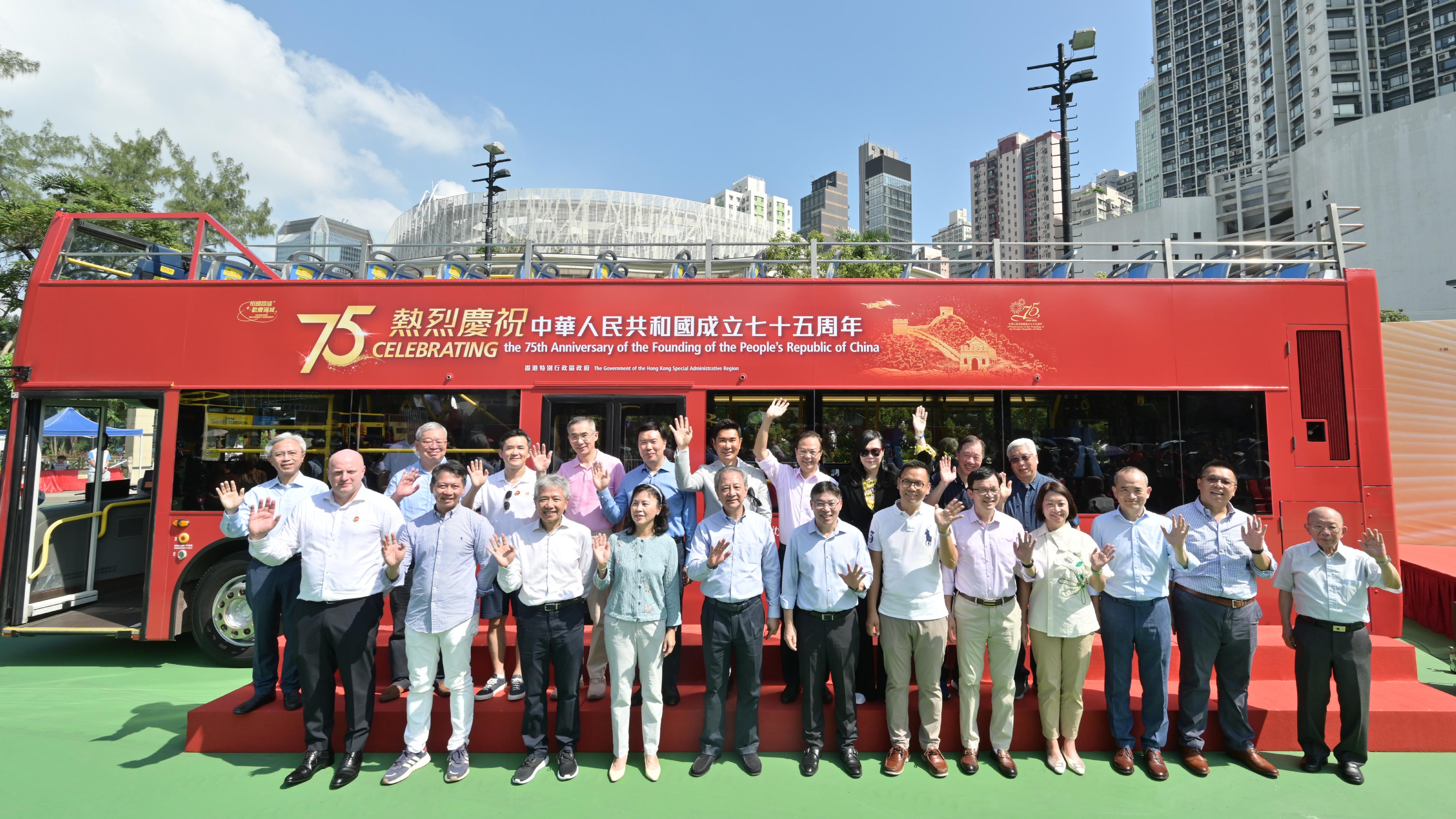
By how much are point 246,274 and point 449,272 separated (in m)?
1.97

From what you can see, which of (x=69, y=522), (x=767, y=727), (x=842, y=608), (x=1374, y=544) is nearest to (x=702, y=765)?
(x=767, y=727)

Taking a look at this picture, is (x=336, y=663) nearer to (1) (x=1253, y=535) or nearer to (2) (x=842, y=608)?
(2) (x=842, y=608)

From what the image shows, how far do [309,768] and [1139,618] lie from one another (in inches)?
192

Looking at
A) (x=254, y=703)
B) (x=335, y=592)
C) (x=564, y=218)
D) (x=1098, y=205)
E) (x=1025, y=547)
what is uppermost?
(x=1098, y=205)

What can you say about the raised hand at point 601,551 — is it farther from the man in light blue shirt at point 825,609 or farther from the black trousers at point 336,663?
the black trousers at point 336,663

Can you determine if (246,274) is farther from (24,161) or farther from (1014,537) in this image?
(24,161)

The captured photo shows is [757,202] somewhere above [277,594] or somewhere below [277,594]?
above

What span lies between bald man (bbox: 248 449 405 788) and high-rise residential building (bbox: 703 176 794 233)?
75227mm

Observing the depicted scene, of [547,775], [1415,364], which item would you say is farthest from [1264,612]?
[1415,364]

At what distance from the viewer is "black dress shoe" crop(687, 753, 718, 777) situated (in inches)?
143

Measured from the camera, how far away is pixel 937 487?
13.8 feet

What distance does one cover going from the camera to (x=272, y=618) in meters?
4.21

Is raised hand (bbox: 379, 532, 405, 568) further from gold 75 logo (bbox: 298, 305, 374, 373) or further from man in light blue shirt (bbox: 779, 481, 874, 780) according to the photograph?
gold 75 logo (bbox: 298, 305, 374, 373)

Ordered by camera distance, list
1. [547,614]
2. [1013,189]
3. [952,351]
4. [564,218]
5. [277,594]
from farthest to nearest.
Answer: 1. [1013,189]
2. [564,218]
3. [952,351]
4. [277,594]
5. [547,614]
